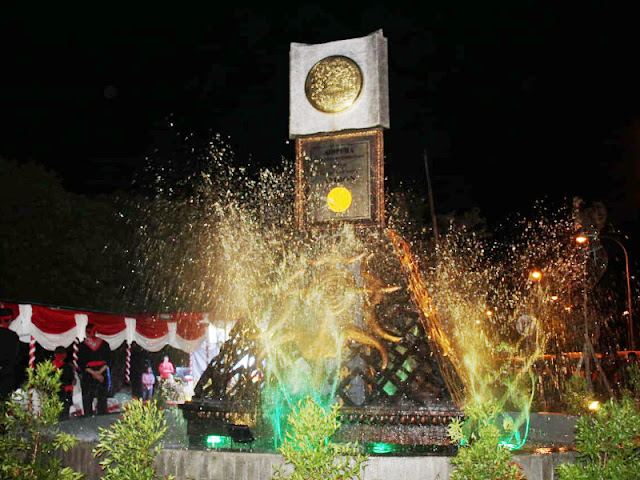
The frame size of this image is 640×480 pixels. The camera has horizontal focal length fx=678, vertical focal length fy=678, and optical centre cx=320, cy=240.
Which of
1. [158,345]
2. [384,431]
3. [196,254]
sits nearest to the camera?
[384,431]

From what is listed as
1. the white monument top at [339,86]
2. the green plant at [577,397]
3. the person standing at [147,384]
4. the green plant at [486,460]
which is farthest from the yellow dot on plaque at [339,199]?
the person standing at [147,384]

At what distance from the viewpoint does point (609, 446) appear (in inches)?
217

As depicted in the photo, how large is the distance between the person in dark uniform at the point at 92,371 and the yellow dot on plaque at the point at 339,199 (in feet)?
23.9

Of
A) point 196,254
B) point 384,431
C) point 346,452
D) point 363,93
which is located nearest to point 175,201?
point 196,254

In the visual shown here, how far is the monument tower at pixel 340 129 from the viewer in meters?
9.29

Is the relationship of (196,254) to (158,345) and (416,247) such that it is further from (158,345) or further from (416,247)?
(416,247)

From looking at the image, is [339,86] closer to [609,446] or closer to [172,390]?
[609,446]

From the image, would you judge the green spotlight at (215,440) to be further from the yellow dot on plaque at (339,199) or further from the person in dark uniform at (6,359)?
the yellow dot on plaque at (339,199)

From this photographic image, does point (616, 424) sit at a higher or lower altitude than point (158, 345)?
lower

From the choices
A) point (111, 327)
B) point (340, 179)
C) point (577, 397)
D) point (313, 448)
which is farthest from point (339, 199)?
point (111, 327)

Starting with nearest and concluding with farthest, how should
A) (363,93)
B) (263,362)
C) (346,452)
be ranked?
(346,452) → (263,362) → (363,93)

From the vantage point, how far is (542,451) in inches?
262

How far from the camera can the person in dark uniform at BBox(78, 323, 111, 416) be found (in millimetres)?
13711

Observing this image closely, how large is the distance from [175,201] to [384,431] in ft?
59.3
